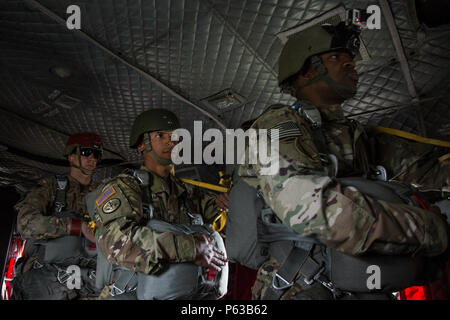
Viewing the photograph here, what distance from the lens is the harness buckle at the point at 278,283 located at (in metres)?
1.47

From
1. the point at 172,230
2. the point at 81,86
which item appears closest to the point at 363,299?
the point at 172,230

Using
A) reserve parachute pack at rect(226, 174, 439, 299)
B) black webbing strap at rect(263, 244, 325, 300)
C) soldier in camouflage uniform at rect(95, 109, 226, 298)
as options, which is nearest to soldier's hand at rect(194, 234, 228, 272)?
soldier in camouflage uniform at rect(95, 109, 226, 298)

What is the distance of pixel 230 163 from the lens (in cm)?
408

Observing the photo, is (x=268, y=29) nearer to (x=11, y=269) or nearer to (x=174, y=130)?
(x=174, y=130)

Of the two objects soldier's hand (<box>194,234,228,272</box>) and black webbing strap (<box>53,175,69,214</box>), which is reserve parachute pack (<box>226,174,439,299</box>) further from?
black webbing strap (<box>53,175,69,214</box>)

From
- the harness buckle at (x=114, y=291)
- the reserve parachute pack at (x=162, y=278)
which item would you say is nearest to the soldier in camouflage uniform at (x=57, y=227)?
the reserve parachute pack at (x=162, y=278)

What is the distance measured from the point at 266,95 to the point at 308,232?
6.84 feet

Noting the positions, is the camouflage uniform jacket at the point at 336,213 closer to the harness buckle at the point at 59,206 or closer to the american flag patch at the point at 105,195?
the american flag patch at the point at 105,195

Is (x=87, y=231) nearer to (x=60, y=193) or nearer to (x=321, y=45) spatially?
(x=60, y=193)

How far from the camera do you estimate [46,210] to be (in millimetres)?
3637

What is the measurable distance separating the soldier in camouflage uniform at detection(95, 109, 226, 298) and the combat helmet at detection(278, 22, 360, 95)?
3.80ft

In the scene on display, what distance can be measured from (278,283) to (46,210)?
9.96ft

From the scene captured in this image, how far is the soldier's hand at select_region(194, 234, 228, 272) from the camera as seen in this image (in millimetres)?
2091

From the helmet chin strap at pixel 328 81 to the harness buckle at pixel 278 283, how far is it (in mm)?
1017
